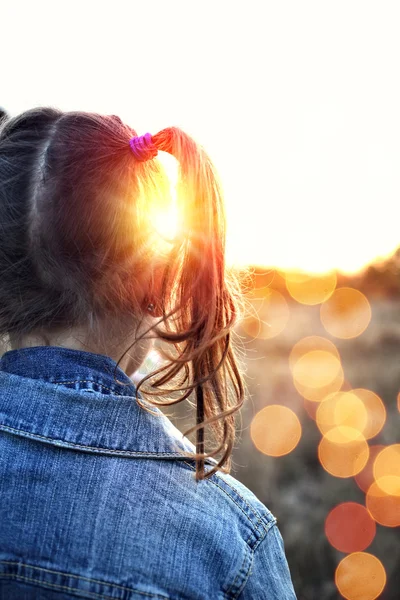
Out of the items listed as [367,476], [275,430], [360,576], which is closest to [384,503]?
[367,476]

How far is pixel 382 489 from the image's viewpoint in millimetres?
3275

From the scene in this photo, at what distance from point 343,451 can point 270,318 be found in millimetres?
2801

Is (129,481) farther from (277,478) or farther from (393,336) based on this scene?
(393,336)

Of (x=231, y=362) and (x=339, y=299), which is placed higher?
(x=231, y=362)

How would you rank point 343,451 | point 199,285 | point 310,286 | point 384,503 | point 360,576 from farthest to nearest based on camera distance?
point 310,286 < point 343,451 < point 384,503 < point 360,576 < point 199,285

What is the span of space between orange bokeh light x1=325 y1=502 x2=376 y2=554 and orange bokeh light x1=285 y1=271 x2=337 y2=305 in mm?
3338

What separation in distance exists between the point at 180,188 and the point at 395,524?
8.25 feet

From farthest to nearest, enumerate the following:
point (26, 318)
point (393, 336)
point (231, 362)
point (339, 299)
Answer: point (339, 299) < point (393, 336) < point (231, 362) < point (26, 318)

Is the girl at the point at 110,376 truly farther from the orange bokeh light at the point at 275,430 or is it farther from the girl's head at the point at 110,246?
the orange bokeh light at the point at 275,430

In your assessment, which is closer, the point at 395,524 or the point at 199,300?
the point at 199,300

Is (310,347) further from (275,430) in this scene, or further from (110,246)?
(110,246)

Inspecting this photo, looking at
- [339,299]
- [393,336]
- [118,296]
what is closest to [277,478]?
[393,336]

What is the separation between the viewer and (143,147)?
3.81ft

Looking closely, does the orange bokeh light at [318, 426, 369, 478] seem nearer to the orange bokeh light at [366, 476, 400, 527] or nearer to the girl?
the orange bokeh light at [366, 476, 400, 527]
